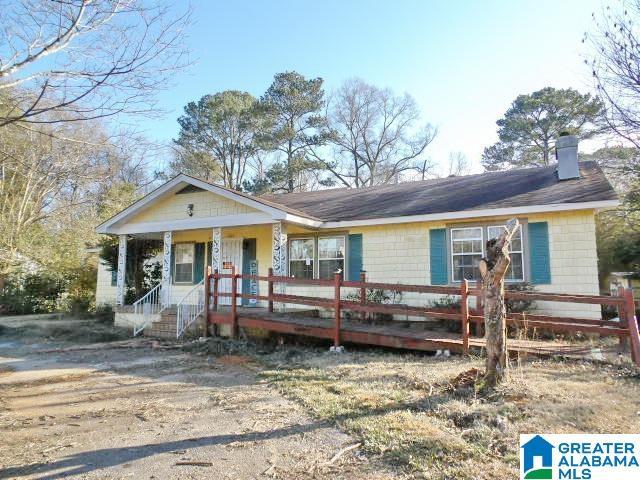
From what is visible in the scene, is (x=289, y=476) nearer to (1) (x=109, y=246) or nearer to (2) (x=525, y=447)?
(2) (x=525, y=447)

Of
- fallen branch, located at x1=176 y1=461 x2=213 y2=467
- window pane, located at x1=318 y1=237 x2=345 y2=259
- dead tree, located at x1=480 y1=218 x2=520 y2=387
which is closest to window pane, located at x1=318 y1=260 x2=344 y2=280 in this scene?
window pane, located at x1=318 y1=237 x2=345 y2=259

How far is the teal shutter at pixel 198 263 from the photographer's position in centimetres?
1441

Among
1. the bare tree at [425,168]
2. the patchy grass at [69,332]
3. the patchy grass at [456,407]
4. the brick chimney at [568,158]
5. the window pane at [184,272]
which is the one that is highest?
the bare tree at [425,168]

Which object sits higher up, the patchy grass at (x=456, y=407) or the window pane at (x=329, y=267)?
the window pane at (x=329, y=267)

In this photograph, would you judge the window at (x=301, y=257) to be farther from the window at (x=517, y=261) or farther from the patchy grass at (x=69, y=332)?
the window at (x=517, y=261)

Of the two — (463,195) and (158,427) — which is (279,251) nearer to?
(463,195)

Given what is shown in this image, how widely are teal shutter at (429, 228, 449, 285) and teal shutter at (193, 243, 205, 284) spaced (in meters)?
7.81

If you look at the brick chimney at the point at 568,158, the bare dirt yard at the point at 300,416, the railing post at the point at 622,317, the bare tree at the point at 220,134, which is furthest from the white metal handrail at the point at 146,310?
the bare tree at the point at 220,134

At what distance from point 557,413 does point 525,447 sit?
110 centimetres

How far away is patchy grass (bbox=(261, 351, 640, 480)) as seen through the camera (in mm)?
3393

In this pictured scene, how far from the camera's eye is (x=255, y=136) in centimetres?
2955

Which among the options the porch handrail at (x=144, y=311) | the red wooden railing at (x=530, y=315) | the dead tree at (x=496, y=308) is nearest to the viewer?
the dead tree at (x=496, y=308)

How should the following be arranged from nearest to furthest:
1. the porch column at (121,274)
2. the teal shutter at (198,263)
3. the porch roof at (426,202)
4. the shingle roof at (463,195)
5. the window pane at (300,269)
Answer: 1. the porch roof at (426,202)
2. the shingle roof at (463,195)
3. the window pane at (300,269)
4. the porch column at (121,274)
5. the teal shutter at (198,263)

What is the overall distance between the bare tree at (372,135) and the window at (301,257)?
18.5m
